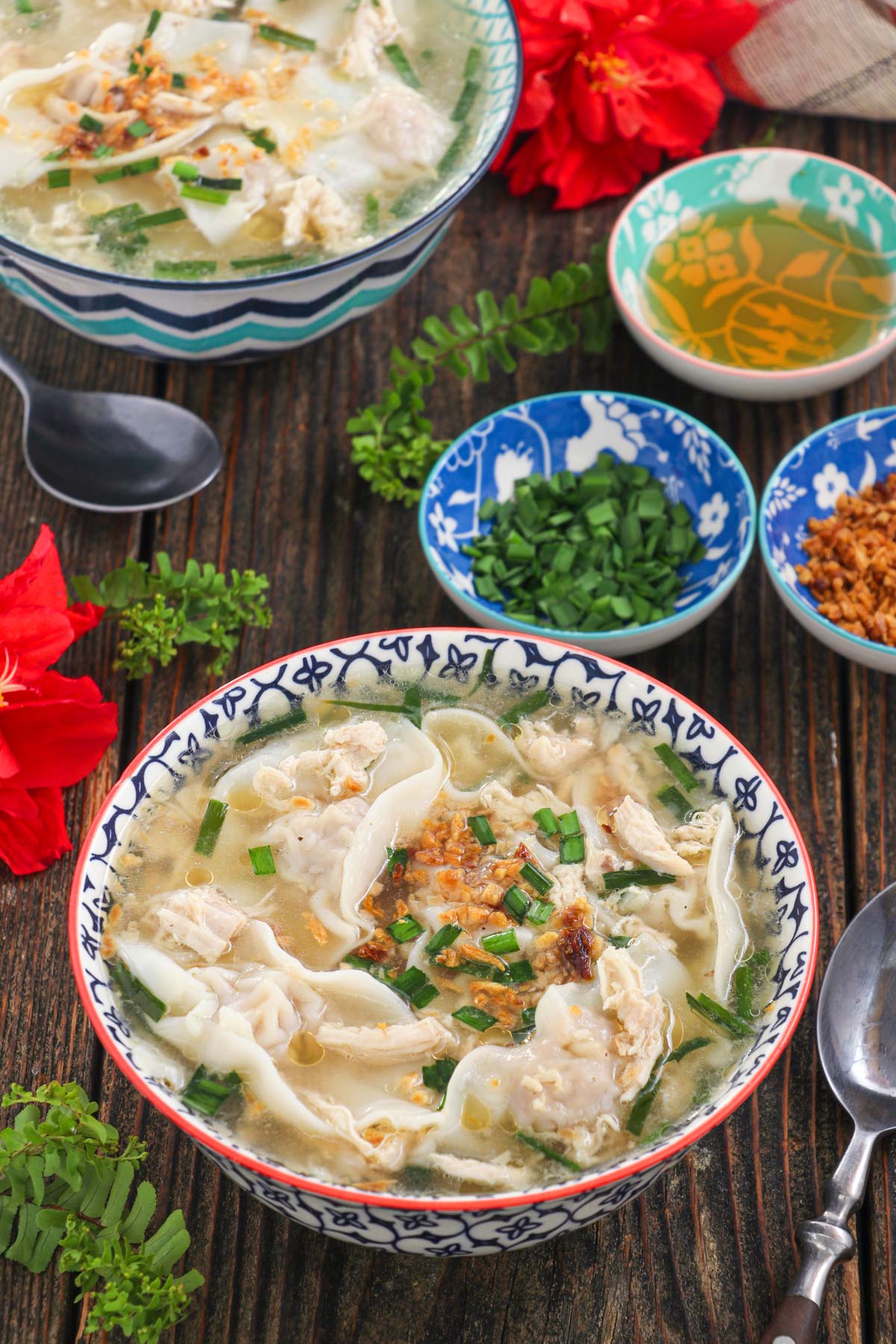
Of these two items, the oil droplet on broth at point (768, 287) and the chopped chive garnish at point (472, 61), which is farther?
the oil droplet on broth at point (768, 287)

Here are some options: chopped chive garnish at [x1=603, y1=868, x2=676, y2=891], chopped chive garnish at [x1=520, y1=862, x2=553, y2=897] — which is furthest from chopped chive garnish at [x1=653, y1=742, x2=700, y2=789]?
chopped chive garnish at [x1=520, y1=862, x2=553, y2=897]

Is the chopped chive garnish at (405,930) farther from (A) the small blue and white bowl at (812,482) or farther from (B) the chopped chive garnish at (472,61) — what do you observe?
(B) the chopped chive garnish at (472,61)

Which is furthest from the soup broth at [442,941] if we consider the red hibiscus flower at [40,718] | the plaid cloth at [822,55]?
the plaid cloth at [822,55]

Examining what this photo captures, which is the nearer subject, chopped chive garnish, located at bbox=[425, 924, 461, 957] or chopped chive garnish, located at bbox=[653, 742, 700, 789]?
chopped chive garnish, located at bbox=[425, 924, 461, 957]

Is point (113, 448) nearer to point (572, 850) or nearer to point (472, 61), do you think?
point (472, 61)

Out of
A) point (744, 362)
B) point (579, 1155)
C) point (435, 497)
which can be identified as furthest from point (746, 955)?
point (744, 362)

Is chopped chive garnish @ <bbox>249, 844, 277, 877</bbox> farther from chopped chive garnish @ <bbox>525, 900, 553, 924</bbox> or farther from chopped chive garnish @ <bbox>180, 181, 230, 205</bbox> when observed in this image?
chopped chive garnish @ <bbox>180, 181, 230, 205</bbox>
